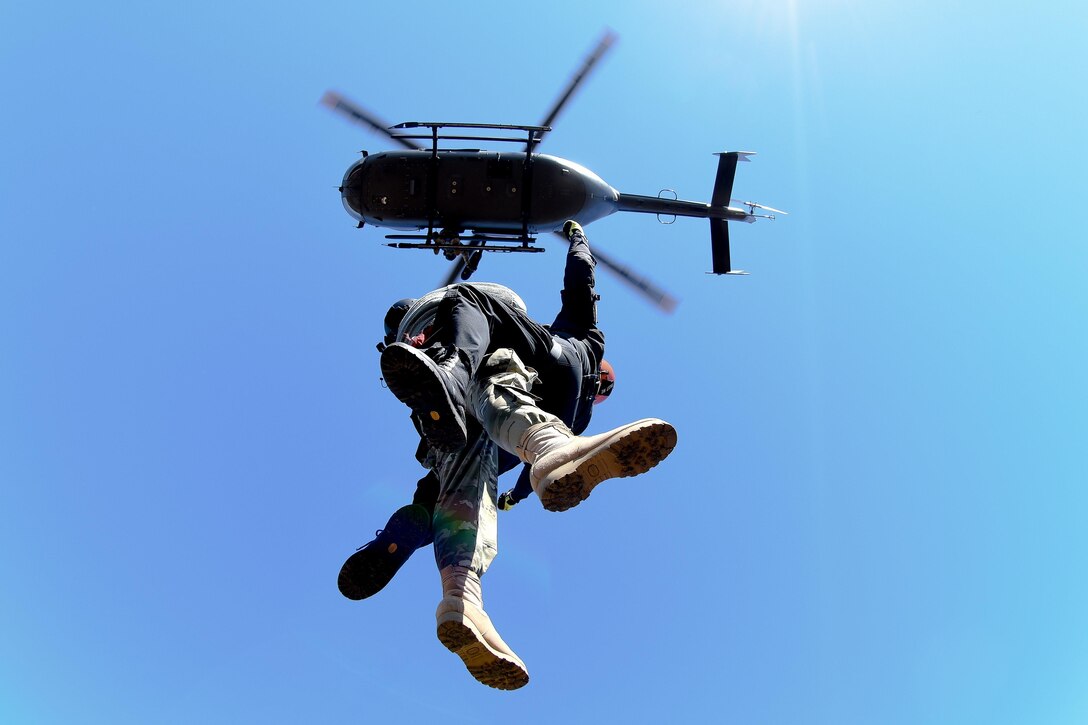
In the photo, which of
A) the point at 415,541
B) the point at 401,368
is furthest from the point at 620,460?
the point at 415,541

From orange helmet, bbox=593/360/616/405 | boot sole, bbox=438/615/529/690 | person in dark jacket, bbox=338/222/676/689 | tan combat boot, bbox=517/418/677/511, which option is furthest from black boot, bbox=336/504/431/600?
orange helmet, bbox=593/360/616/405

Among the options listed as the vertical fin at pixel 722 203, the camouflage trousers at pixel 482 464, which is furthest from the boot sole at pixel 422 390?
the vertical fin at pixel 722 203

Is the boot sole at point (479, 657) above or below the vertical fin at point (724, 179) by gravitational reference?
below

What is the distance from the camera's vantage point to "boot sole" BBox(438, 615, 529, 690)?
18.0ft

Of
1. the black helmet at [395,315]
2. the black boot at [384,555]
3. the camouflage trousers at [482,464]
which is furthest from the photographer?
the black helmet at [395,315]

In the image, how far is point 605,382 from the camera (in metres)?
9.16

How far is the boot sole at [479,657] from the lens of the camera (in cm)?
549

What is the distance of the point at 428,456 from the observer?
307 inches

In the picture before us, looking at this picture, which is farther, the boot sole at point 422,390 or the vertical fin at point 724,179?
the vertical fin at point 724,179

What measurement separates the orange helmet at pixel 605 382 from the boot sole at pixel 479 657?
13.1 feet

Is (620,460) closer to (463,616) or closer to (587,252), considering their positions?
(463,616)

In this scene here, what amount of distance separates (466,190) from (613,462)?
8073 millimetres

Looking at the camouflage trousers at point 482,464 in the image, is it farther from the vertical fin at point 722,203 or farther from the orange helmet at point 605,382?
the vertical fin at point 722,203

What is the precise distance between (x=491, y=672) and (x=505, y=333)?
10.0 feet
